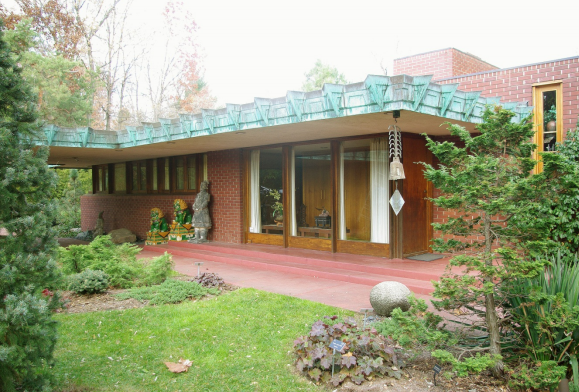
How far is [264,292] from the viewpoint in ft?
20.3

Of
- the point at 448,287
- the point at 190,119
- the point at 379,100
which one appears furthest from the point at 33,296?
the point at 190,119

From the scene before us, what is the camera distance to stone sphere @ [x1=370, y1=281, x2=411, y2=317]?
4.73 metres

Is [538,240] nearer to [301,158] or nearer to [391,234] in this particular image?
[391,234]

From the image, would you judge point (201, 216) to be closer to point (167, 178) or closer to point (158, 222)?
Answer: point (158, 222)

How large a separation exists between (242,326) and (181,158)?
8.84 metres

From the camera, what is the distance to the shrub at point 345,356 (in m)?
3.41

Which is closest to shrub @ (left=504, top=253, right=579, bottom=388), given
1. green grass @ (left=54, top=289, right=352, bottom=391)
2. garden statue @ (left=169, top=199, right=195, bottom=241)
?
green grass @ (left=54, top=289, right=352, bottom=391)

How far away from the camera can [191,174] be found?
12.5 m

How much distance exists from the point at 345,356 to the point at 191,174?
Answer: 32.4ft

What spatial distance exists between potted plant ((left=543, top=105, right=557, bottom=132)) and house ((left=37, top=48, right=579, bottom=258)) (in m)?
0.02

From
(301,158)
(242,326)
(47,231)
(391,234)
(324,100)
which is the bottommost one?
(242,326)

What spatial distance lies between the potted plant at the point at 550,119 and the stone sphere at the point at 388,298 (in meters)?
5.20

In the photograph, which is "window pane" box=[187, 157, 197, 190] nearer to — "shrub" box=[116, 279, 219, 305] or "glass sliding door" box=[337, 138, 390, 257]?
"glass sliding door" box=[337, 138, 390, 257]

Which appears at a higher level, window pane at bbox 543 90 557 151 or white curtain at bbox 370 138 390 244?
window pane at bbox 543 90 557 151
